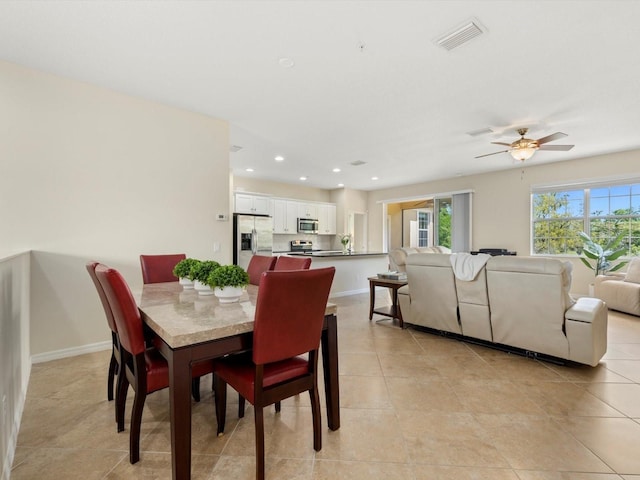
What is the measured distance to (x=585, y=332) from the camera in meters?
2.60

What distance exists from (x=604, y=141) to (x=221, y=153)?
5.59 metres

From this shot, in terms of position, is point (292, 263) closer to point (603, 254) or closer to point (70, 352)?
point (70, 352)

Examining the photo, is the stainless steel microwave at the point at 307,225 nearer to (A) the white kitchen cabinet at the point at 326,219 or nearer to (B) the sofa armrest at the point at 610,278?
(A) the white kitchen cabinet at the point at 326,219

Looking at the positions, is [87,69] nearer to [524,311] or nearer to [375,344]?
[375,344]

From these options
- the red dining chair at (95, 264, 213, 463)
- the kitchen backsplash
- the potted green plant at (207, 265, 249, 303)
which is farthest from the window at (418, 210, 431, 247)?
the red dining chair at (95, 264, 213, 463)

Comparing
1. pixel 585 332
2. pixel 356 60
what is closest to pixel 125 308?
pixel 356 60

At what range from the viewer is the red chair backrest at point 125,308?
4.88ft

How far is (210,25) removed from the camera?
2223 millimetres

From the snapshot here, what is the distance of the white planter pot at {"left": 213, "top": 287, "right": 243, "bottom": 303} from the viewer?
1796 mm

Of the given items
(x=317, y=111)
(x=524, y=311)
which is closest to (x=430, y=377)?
(x=524, y=311)

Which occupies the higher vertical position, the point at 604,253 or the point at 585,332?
the point at 604,253

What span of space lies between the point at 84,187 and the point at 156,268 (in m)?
1.12

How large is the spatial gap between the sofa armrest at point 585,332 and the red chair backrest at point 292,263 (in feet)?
7.67

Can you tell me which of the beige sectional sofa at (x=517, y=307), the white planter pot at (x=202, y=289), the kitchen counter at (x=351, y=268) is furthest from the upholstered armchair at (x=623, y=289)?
the white planter pot at (x=202, y=289)
